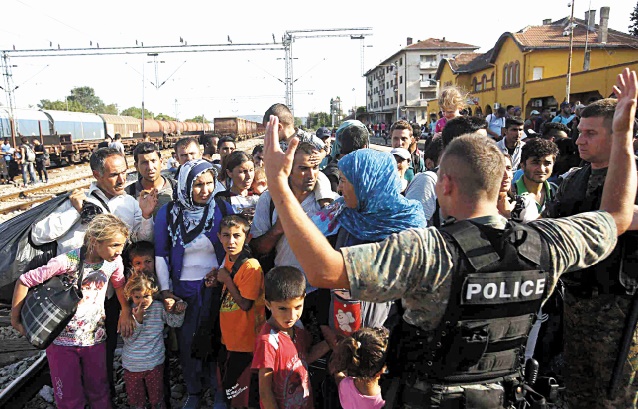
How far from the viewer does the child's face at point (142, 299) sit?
3.12 m

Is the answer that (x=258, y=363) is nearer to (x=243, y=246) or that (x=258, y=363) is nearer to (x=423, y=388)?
(x=243, y=246)

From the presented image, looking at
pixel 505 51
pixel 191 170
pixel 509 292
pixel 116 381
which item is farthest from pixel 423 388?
pixel 505 51

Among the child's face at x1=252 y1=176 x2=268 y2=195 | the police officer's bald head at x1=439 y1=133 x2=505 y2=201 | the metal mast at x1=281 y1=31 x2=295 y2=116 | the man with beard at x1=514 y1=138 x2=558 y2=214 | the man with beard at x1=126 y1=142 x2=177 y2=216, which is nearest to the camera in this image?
the police officer's bald head at x1=439 y1=133 x2=505 y2=201

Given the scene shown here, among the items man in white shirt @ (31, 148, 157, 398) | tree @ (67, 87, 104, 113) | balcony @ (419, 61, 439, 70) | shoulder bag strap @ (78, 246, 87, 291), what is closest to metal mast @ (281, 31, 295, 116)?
man in white shirt @ (31, 148, 157, 398)

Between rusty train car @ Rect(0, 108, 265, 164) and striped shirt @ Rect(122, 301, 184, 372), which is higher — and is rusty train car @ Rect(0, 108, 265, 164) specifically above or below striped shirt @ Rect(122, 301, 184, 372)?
above

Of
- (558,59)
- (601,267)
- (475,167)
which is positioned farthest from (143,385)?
(558,59)

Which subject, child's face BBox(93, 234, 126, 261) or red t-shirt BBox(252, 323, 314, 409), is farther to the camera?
child's face BBox(93, 234, 126, 261)

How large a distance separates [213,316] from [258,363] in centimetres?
73

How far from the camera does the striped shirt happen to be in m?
3.17

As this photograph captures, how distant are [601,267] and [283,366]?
1.80 meters

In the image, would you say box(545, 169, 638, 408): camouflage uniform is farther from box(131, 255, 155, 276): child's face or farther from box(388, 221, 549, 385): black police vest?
box(131, 255, 155, 276): child's face

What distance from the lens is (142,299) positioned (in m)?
3.14

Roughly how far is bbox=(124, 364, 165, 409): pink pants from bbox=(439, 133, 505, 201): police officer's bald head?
102 inches

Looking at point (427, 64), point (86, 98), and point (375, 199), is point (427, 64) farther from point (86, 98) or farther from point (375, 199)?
point (86, 98)
